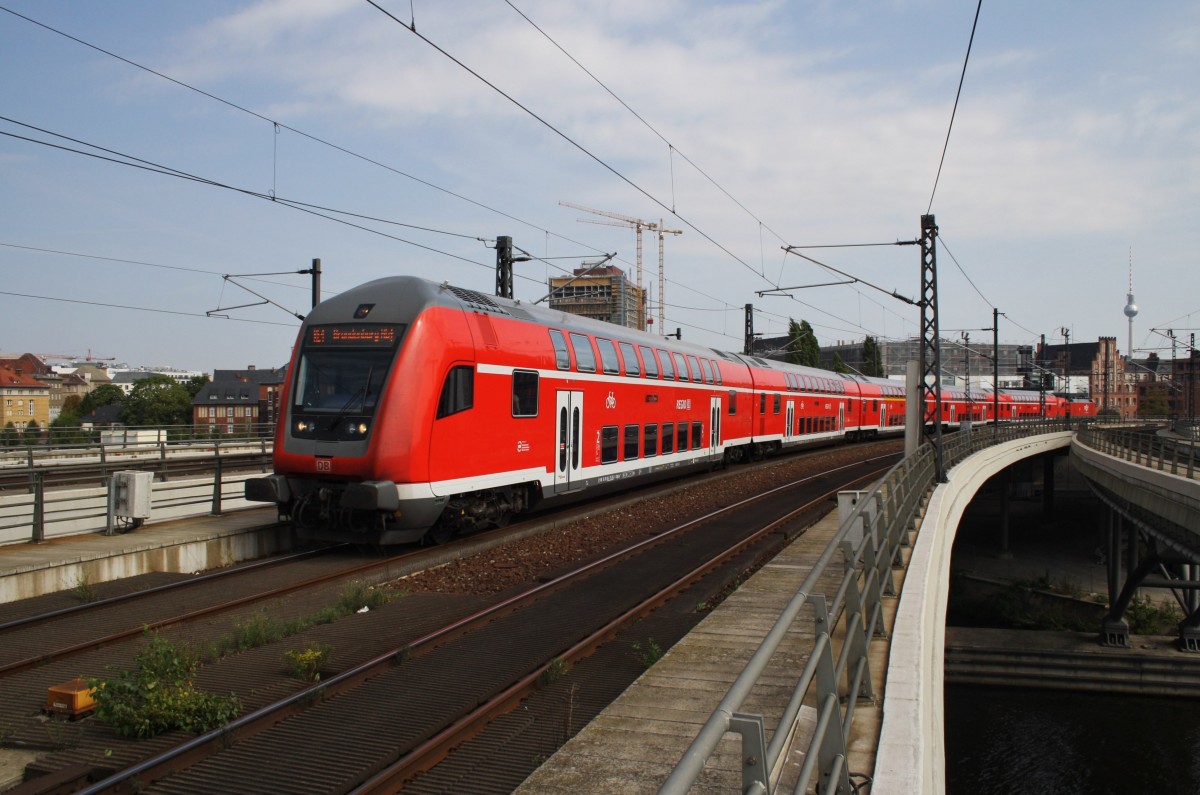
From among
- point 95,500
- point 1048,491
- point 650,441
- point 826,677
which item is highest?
point 650,441

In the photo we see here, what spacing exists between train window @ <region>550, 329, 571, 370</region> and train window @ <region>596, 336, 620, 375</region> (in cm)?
164

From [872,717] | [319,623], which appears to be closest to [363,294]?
[319,623]

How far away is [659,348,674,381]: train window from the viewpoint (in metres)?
22.5

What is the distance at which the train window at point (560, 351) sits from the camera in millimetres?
16688

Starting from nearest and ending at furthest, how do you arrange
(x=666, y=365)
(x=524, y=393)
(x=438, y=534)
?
1. (x=438, y=534)
2. (x=524, y=393)
3. (x=666, y=365)

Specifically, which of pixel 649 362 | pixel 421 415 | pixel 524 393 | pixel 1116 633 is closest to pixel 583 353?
pixel 524 393

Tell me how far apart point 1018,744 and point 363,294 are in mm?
22788

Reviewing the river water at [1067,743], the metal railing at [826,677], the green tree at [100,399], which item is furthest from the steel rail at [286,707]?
the green tree at [100,399]

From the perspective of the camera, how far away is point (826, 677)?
3695mm

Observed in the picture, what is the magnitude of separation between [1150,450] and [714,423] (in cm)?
1344

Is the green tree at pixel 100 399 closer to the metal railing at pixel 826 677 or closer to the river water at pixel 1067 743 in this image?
the river water at pixel 1067 743

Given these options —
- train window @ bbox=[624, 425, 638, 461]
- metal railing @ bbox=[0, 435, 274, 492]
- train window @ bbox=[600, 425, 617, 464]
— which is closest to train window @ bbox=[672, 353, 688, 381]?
train window @ bbox=[624, 425, 638, 461]

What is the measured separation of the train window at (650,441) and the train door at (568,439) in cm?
366

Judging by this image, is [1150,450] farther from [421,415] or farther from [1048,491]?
[1048,491]
